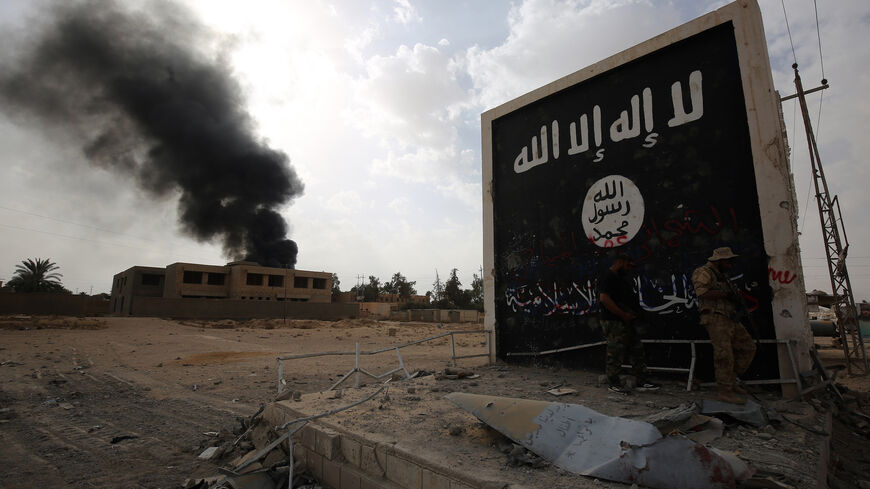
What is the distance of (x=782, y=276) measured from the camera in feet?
16.1

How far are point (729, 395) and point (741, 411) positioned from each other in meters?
0.67

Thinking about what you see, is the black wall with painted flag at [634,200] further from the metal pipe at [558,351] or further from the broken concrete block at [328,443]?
the broken concrete block at [328,443]

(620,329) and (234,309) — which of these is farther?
(234,309)

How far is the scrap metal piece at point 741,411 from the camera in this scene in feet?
11.2

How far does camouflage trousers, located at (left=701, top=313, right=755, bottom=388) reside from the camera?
163 inches

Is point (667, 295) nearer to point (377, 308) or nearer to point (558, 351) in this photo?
point (558, 351)

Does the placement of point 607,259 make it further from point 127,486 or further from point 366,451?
point 127,486

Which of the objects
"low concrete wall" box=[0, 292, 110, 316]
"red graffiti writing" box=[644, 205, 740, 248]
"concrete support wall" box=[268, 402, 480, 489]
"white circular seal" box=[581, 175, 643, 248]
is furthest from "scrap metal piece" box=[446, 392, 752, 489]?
"low concrete wall" box=[0, 292, 110, 316]

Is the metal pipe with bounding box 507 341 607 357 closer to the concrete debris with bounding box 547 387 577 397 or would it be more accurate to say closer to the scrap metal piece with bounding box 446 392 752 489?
the concrete debris with bounding box 547 387 577 397

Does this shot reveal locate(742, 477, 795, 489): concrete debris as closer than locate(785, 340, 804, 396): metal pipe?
Yes

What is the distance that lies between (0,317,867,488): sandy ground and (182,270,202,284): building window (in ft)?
92.0

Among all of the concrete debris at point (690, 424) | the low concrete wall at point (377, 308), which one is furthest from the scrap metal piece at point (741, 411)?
the low concrete wall at point (377, 308)

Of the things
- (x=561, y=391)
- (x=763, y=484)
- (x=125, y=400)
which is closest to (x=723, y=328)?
(x=561, y=391)

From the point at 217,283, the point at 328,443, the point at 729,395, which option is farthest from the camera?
the point at 217,283
